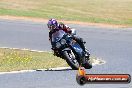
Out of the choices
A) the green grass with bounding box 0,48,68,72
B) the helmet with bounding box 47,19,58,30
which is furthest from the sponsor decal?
the green grass with bounding box 0,48,68,72

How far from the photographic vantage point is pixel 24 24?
4709 centimetres

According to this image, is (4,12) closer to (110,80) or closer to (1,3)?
(1,3)

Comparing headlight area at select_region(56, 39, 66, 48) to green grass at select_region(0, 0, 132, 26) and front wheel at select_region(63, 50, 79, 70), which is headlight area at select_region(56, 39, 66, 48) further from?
green grass at select_region(0, 0, 132, 26)

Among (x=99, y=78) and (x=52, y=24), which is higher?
(x=52, y=24)

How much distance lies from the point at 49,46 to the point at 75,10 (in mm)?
30048

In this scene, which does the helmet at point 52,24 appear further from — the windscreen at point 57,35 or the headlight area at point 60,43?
the headlight area at point 60,43

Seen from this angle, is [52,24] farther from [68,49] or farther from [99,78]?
[99,78]

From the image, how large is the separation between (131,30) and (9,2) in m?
22.8

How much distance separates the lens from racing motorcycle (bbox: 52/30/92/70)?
4.72 meters

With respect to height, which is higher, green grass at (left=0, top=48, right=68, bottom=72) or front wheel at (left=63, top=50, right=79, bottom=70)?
front wheel at (left=63, top=50, right=79, bottom=70)

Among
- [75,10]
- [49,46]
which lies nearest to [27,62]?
[49,46]

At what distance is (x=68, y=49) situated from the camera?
4789mm

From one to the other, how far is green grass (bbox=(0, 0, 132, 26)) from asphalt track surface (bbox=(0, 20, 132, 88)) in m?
5.84

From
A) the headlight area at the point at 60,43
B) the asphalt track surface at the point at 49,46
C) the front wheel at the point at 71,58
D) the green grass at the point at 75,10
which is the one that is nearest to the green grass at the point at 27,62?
the asphalt track surface at the point at 49,46
